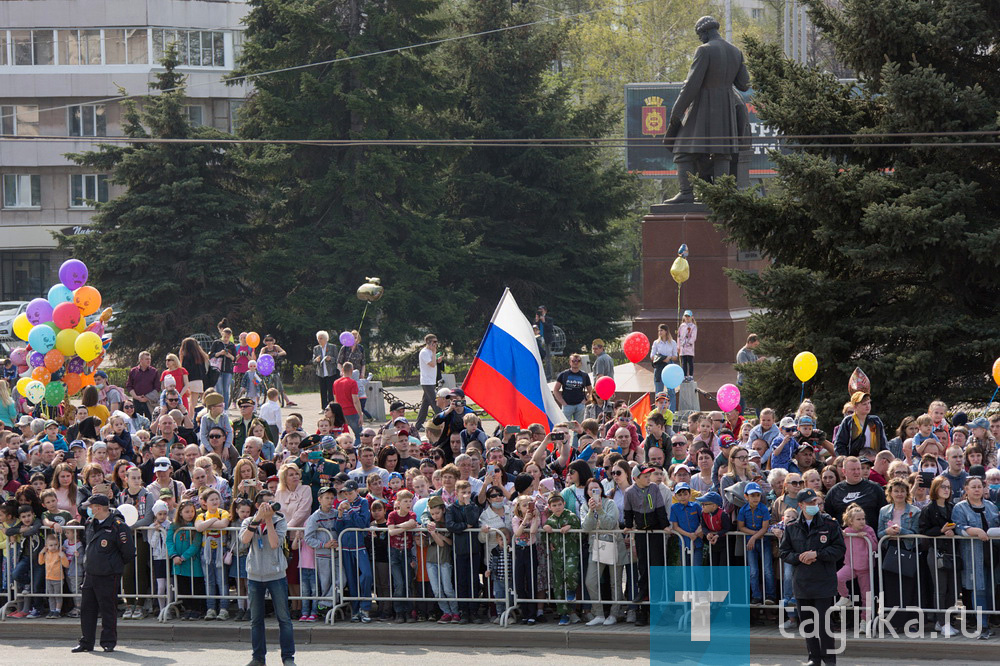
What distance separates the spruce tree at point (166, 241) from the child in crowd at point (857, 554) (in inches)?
1112

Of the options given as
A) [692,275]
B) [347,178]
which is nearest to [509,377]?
[692,275]

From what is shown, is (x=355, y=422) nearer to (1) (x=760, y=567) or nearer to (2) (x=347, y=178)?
(1) (x=760, y=567)

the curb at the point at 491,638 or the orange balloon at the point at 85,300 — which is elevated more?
the orange balloon at the point at 85,300

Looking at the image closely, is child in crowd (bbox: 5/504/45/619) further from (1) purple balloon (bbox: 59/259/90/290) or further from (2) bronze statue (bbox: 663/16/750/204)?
(2) bronze statue (bbox: 663/16/750/204)

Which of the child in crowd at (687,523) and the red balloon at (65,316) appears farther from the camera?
the red balloon at (65,316)

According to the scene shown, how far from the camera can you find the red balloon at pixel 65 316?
2175 centimetres

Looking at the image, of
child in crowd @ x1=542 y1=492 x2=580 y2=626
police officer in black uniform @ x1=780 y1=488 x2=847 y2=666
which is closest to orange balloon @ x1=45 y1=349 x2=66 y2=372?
child in crowd @ x1=542 y1=492 x2=580 y2=626

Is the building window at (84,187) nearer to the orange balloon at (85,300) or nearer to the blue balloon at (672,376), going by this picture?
the orange balloon at (85,300)

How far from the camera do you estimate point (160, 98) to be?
126 feet

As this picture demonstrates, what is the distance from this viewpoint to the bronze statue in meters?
25.4

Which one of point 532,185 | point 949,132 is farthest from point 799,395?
point 532,185

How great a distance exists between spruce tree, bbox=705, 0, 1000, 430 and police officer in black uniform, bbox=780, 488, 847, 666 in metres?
7.35

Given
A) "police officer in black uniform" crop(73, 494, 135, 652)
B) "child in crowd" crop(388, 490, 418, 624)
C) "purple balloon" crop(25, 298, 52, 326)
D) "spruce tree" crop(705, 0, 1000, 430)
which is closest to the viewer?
"police officer in black uniform" crop(73, 494, 135, 652)

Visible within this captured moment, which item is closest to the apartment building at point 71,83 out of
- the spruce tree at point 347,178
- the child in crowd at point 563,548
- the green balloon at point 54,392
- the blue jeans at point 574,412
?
the spruce tree at point 347,178
